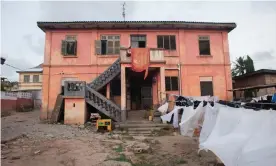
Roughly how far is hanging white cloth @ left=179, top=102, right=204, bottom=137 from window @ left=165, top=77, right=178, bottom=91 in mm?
6447

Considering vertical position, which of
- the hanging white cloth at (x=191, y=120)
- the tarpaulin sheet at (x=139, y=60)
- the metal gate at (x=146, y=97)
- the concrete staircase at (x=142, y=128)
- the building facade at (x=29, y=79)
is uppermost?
the building facade at (x=29, y=79)

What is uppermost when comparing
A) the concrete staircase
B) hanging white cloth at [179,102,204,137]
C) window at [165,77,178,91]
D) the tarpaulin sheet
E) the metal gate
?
the tarpaulin sheet

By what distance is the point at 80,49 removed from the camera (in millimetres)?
14750

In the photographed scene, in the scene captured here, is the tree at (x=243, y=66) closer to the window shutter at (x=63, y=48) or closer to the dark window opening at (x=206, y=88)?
the dark window opening at (x=206, y=88)

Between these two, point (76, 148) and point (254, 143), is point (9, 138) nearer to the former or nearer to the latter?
point (76, 148)

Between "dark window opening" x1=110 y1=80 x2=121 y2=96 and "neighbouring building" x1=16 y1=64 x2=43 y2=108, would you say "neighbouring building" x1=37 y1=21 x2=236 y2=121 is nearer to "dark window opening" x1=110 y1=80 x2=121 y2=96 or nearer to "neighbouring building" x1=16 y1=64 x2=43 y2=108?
"dark window opening" x1=110 y1=80 x2=121 y2=96

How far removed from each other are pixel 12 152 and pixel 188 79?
11.4m

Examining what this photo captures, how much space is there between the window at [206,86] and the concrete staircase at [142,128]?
17.8 ft

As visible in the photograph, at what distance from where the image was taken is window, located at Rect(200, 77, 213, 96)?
14750mm

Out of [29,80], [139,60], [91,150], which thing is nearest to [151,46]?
[139,60]

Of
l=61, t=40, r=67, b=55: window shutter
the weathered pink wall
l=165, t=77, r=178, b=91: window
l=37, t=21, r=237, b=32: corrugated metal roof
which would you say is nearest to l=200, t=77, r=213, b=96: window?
the weathered pink wall

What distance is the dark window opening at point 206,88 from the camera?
580 inches

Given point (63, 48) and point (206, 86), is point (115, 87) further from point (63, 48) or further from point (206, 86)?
point (206, 86)

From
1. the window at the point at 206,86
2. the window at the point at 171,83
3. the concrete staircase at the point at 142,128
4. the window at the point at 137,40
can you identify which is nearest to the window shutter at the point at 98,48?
the window at the point at 137,40
